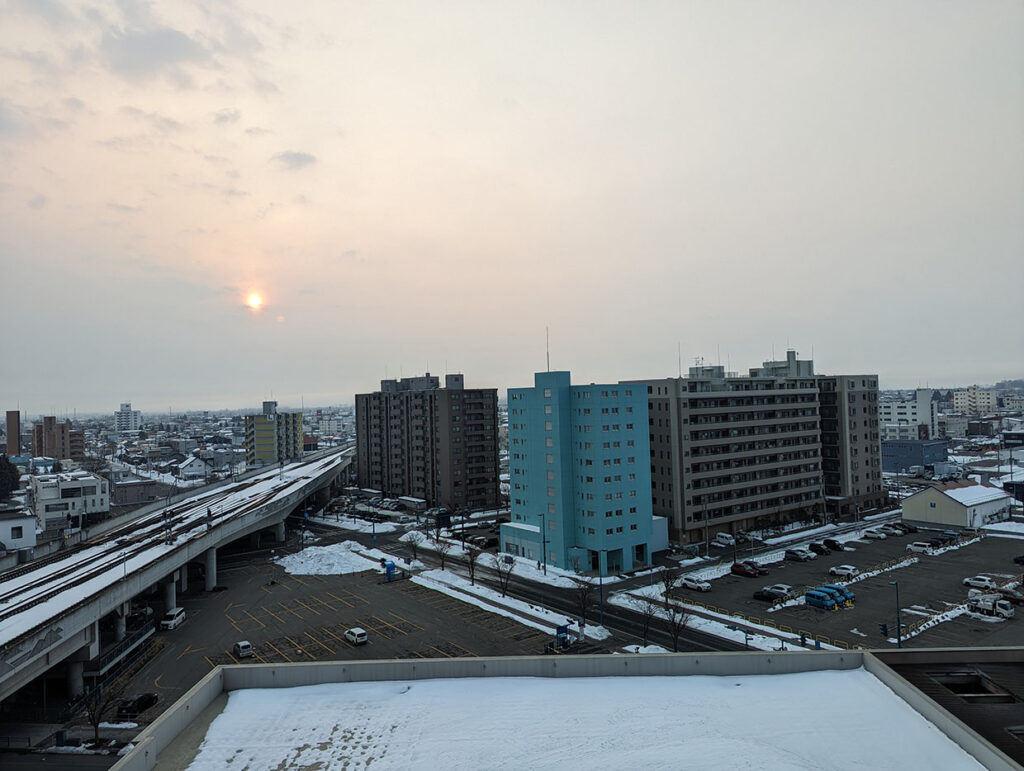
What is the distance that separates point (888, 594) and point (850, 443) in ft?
115

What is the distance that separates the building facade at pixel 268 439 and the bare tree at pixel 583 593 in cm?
10563

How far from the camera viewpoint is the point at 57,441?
15050 centimetres

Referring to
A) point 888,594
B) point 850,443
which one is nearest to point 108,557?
point 888,594

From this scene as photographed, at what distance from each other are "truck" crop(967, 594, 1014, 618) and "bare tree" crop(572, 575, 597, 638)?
25195mm

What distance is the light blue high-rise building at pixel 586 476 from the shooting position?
5172 centimetres

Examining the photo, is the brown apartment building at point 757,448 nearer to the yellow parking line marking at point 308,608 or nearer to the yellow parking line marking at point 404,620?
the yellow parking line marking at point 404,620

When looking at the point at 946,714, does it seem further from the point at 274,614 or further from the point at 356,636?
the point at 274,614

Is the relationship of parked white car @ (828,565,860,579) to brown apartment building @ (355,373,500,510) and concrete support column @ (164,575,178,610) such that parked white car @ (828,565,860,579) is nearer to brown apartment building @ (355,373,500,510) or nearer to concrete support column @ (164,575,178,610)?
brown apartment building @ (355,373,500,510)

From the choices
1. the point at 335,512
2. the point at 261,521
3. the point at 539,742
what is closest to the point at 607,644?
the point at 539,742

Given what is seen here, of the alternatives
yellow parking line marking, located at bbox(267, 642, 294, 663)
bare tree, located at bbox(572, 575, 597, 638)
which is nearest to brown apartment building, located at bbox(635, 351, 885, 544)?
bare tree, located at bbox(572, 575, 597, 638)

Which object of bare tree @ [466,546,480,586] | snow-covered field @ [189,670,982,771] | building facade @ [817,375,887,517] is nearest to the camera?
snow-covered field @ [189,670,982,771]

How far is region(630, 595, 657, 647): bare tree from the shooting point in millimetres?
37134

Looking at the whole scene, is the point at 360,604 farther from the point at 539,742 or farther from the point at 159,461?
the point at 159,461

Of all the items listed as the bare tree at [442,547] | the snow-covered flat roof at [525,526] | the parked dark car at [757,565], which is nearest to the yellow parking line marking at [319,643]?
the bare tree at [442,547]
